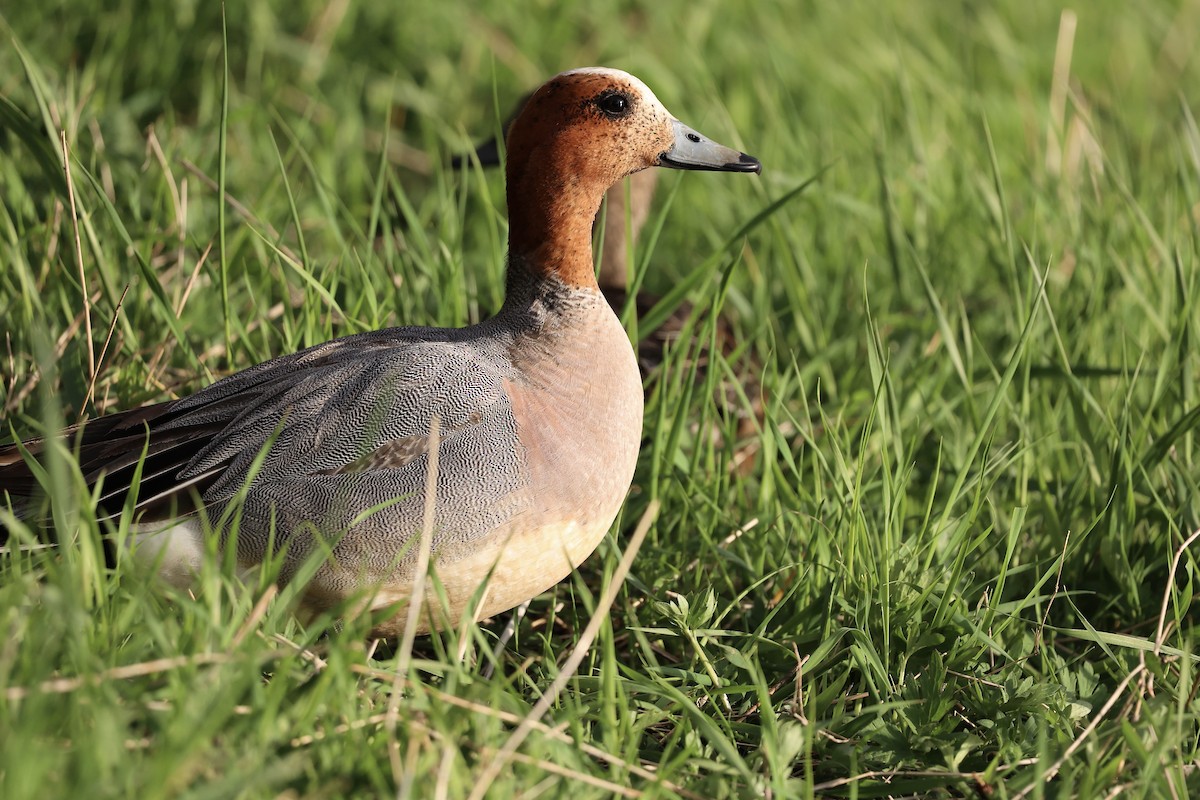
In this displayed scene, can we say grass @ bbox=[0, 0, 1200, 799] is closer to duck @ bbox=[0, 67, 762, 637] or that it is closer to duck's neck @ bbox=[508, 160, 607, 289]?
duck @ bbox=[0, 67, 762, 637]

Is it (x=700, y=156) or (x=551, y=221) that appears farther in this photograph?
(x=700, y=156)

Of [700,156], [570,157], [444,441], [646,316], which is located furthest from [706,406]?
[444,441]

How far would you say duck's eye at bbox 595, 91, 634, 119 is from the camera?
104 inches

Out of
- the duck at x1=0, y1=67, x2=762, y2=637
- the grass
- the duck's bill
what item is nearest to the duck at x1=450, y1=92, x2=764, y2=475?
the grass

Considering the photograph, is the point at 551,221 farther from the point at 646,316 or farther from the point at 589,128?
the point at 646,316

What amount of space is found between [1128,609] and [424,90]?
3.43 meters

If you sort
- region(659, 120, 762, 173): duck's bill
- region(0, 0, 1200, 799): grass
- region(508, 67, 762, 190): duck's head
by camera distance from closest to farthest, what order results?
region(0, 0, 1200, 799): grass < region(508, 67, 762, 190): duck's head < region(659, 120, 762, 173): duck's bill

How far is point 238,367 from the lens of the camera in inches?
125

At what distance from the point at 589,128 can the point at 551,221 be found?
20cm

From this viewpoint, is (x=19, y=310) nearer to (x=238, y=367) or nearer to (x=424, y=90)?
(x=238, y=367)

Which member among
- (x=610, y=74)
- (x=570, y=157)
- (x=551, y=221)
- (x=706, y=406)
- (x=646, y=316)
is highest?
(x=610, y=74)

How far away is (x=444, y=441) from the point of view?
241 centimetres

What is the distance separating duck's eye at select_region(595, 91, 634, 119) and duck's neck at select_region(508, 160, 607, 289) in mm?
147

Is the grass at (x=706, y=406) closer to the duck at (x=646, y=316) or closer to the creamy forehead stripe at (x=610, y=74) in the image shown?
the duck at (x=646, y=316)
